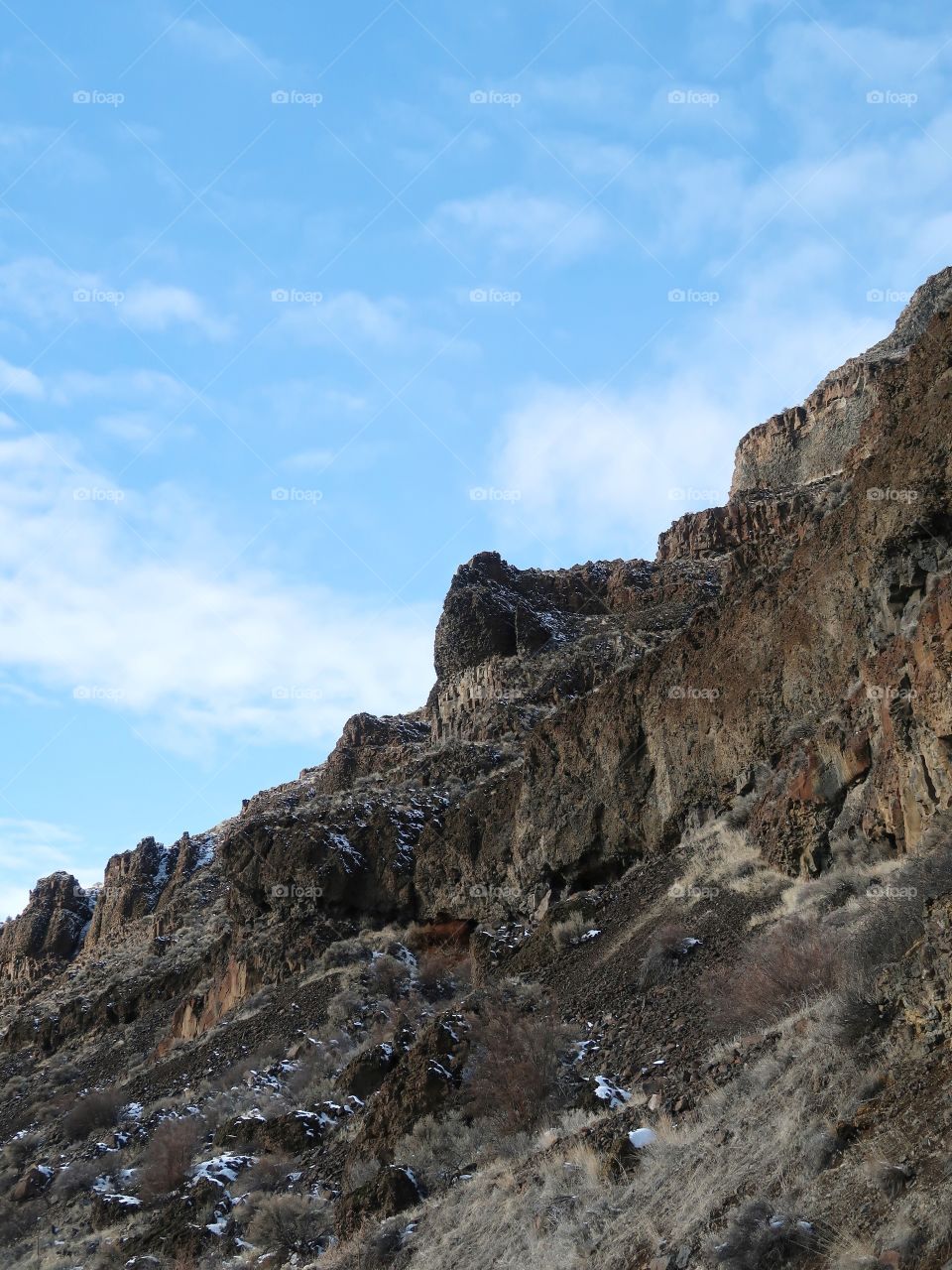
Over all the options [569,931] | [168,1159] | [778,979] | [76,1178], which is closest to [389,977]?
[569,931]

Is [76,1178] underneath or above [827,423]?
underneath

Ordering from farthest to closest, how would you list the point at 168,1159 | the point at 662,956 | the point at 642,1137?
the point at 168,1159 < the point at 662,956 < the point at 642,1137

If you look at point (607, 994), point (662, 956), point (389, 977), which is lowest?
point (607, 994)

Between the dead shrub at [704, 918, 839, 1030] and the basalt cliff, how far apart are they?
0.05 metres

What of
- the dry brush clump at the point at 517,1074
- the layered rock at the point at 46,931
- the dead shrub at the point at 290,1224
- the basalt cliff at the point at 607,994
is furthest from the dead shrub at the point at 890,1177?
the layered rock at the point at 46,931

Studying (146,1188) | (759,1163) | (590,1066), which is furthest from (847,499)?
(146,1188)

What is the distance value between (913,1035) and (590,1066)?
7522 millimetres

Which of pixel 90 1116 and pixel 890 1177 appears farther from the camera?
pixel 90 1116

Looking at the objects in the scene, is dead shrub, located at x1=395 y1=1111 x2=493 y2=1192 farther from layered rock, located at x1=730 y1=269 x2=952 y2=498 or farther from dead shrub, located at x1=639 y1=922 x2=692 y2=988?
layered rock, located at x1=730 y1=269 x2=952 y2=498

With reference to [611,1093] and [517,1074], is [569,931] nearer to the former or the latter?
[517,1074]

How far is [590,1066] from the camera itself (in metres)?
15.6

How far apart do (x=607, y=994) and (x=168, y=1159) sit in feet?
33.2

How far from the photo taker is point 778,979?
1324cm

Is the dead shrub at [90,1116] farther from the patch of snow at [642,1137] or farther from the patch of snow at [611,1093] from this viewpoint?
the patch of snow at [642,1137]
